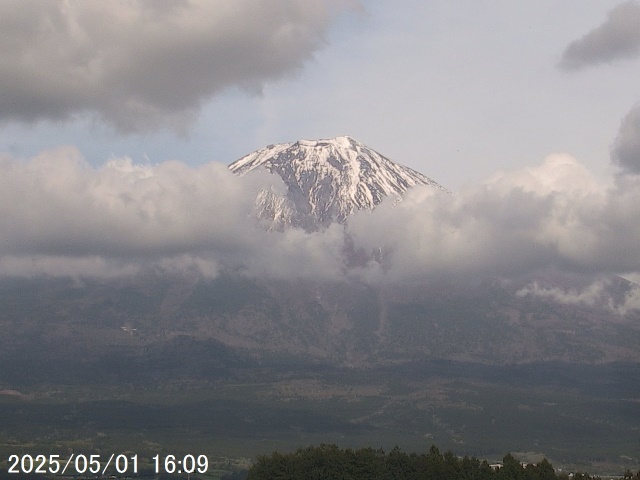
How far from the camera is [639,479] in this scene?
12294cm

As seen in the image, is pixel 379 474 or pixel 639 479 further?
pixel 379 474

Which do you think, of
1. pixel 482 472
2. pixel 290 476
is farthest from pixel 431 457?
pixel 290 476

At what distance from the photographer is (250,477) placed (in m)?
131

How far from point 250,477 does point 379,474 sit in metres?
17.5

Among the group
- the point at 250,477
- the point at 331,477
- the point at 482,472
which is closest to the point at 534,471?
the point at 482,472

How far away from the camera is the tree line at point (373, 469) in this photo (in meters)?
130

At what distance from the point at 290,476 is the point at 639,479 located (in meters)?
45.2

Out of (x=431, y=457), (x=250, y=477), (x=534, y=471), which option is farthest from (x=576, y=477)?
(x=250, y=477)

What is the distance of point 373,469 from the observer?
131625 mm

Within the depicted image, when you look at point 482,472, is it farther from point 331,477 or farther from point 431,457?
point 331,477

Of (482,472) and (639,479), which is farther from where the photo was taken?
(482,472)

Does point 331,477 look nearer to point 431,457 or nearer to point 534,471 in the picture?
point 431,457

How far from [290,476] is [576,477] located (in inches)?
1471

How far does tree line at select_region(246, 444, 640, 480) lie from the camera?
426 feet
